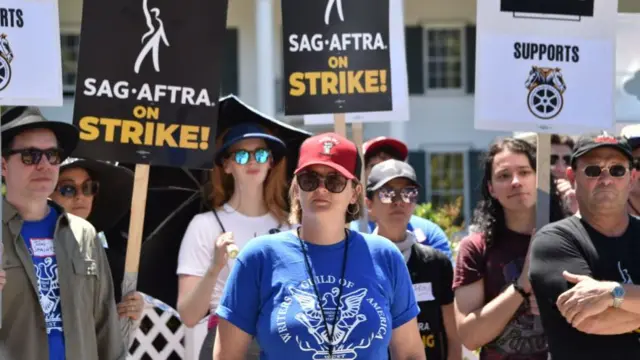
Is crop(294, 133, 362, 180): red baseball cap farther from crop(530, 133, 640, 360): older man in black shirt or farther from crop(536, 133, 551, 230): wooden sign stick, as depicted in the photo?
crop(536, 133, 551, 230): wooden sign stick

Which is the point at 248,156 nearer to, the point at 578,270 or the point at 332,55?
the point at 332,55

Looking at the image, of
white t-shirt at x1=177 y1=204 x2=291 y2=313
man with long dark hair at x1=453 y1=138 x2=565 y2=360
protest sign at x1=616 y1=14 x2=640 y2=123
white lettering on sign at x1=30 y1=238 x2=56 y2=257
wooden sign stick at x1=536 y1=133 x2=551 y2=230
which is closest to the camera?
white lettering on sign at x1=30 y1=238 x2=56 y2=257

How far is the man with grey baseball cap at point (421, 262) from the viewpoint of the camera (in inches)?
218

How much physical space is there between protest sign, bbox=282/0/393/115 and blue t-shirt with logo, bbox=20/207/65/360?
155 cm

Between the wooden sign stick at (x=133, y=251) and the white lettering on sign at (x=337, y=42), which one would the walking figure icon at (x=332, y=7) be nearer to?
the white lettering on sign at (x=337, y=42)

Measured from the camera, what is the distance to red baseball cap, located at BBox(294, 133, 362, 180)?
13.6 feet

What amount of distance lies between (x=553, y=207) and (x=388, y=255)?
1.80 m

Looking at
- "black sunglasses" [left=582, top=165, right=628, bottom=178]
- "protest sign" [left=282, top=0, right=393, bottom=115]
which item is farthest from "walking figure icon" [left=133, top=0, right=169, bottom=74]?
"black sunglasses" [left=582, top=165, right=628, bottom=178]

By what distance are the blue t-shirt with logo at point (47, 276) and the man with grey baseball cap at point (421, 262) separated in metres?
1.63

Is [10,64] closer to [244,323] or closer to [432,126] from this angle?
[244,323]

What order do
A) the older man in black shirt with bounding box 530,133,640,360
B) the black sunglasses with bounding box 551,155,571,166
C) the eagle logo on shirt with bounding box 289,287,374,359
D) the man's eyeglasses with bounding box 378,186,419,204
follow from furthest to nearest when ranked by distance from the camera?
the black sunglasses with bounding box 551,155,571,166, the man's eyeglasses with bounding box 378,186,419,204, the older man in black shirt with bounding box 530,133,640,360, the eagle logo on shirt with bounding box 289,287,374,359

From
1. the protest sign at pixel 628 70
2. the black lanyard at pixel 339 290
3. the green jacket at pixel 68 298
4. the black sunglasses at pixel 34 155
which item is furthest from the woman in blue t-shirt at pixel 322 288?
the protest sign at pixel 628 70

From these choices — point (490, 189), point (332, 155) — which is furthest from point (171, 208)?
point (332, 155)

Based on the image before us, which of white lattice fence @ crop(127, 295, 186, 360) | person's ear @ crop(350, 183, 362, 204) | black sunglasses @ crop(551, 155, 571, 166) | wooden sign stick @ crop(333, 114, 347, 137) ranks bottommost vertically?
white lattice fence @ crop(127, 295, 186, 360)
